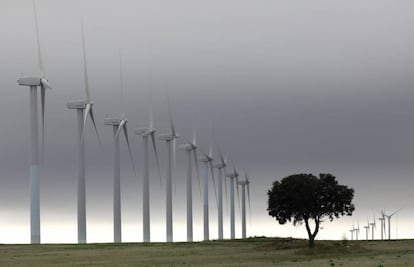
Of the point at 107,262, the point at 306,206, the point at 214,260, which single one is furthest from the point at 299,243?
the point at 107,262

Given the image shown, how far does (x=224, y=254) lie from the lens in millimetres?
110000

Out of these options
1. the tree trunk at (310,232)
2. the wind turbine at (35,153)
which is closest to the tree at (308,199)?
the tree trunk at (310,232)

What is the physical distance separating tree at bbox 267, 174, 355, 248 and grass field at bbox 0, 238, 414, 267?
3537 mm

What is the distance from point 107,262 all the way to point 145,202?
67.2 m

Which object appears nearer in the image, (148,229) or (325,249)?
(325,249)

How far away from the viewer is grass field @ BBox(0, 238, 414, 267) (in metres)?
92.5

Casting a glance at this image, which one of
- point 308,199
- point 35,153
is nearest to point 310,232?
point 308,199

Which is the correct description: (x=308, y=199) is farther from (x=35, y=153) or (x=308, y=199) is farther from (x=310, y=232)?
(x=35, y=153)

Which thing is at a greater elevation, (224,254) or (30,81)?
(30,81)

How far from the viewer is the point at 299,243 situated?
420ft

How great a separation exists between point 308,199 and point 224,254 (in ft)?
66.6

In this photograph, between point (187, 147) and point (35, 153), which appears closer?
point (35, 153)

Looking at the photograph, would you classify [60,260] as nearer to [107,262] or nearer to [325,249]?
[107,262]

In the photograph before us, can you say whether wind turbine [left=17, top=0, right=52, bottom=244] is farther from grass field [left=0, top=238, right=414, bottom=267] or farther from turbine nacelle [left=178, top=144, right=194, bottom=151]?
turbine nacelle [left=178, top=144, right=194, bottom=151]
